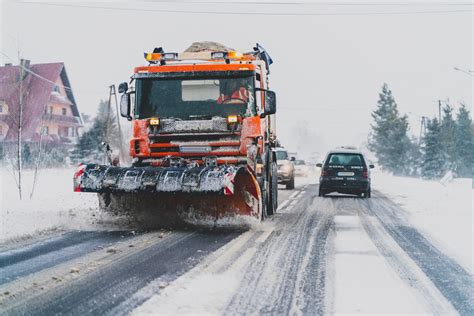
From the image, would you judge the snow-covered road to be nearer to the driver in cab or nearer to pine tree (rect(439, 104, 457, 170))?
the driver in cab

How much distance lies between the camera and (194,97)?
10258 mm

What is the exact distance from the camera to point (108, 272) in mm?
5746

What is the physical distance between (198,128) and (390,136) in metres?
69.3

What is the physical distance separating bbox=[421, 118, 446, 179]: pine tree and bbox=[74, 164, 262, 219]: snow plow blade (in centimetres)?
5164

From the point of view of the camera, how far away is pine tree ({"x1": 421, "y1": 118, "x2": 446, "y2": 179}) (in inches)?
2269

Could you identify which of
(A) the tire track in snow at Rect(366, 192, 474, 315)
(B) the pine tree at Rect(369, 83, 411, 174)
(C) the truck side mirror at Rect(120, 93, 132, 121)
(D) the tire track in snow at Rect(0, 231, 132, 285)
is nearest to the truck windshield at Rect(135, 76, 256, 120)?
(C) the truck side mirror at Rect(120, 93, 132, 121)

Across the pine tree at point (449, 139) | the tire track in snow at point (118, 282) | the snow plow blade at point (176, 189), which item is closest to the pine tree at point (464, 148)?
the pine tree at point (449, 139)

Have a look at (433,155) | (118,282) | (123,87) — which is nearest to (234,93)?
(123,87)

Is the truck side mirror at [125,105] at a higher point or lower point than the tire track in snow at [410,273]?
higher

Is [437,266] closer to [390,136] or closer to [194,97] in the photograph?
[194,97]

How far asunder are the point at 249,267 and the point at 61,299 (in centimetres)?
215

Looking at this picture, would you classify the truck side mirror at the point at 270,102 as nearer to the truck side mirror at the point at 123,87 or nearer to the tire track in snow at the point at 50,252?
the truck side mirror at the point at 123,87

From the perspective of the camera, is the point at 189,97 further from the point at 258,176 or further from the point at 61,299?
the point at 61,299

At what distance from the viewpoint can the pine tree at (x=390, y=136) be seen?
7350 centimetres
